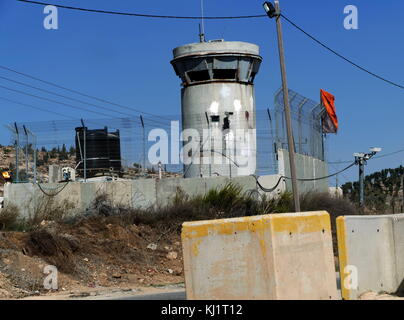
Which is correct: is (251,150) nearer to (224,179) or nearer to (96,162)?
(224,179)

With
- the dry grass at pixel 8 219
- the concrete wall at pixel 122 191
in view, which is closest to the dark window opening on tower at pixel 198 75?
the concrete wall at pixel 122 191

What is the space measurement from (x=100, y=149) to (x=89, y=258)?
34.5 ft

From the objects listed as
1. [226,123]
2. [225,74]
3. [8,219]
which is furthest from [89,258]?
[225,74]

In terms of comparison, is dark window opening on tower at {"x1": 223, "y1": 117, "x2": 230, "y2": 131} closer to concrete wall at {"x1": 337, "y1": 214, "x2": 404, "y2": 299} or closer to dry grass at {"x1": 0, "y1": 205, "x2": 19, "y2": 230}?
dry grass at {"x1": 0, "y1": 205, "x2": 19, "y2": 230}

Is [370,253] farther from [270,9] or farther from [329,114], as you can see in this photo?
[329,114]

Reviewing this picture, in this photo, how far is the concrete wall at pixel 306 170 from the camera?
84.4ft

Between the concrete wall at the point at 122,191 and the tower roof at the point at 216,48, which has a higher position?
the tower roof at the point at 216,48

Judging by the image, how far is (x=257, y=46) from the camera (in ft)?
106

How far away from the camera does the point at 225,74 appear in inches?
1225

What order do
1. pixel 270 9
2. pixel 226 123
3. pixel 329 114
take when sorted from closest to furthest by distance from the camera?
pixel 270 9
pixel 226 123
pixel 329 114

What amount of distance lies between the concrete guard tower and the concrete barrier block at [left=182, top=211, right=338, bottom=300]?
19.5m

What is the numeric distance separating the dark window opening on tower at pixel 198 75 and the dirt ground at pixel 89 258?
10.5 metres

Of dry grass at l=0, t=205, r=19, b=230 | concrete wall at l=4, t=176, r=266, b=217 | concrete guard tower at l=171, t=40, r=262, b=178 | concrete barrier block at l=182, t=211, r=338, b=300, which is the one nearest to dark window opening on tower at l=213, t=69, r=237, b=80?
concrete guard tower at l=171, t=40, r=262, b=178

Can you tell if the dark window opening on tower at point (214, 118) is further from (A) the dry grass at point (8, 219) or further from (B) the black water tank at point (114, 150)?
(A) the dry grass at point (8, 219)
